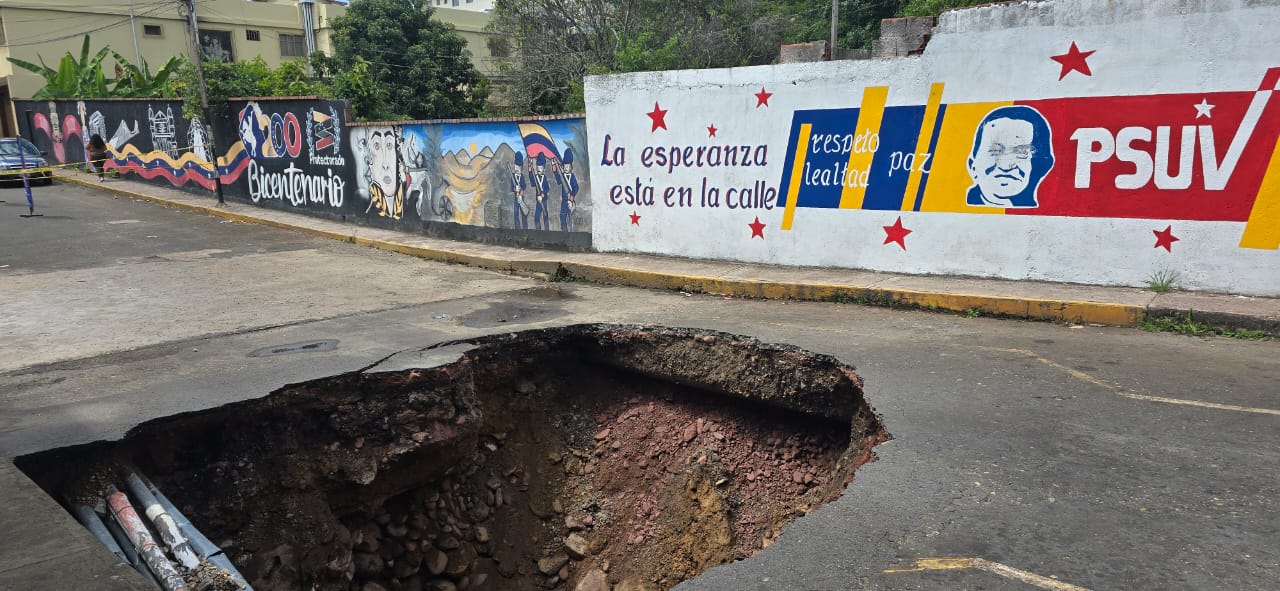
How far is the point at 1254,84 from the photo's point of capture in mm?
6570

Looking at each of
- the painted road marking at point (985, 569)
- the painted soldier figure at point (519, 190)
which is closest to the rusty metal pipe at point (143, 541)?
the painted road marking at point (985, 569)

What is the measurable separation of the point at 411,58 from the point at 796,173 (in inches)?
883

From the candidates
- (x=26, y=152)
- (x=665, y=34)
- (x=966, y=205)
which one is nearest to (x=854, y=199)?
(x=966, y=205)

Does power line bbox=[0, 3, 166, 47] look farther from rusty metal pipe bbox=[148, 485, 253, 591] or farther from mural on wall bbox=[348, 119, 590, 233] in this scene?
rusty metal pipe bbox=[148, 485, 253, 591]

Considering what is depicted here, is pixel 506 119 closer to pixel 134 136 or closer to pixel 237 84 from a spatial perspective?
pixel 237 84

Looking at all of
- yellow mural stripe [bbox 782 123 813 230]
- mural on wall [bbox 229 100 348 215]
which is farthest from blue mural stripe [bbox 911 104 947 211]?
mural on wall [bbox 229 100 348 215]

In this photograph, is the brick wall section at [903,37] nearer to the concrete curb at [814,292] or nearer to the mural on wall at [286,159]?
the concrete curb at [814,292]

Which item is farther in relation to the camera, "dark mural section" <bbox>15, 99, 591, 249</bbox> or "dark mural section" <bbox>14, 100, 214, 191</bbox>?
"dark mural section" <bbox>14, 100, 214, 191</bbox>

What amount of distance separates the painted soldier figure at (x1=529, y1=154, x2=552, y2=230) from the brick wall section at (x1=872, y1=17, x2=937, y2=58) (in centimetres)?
508

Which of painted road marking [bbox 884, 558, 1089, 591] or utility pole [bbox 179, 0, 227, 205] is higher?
utility pole [bbox 179, 0, 227, 205]

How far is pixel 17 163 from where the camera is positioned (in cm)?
2139

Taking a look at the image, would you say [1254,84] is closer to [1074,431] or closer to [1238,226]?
[1238,226]

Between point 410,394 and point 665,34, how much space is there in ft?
65.0

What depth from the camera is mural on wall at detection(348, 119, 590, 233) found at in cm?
1134
